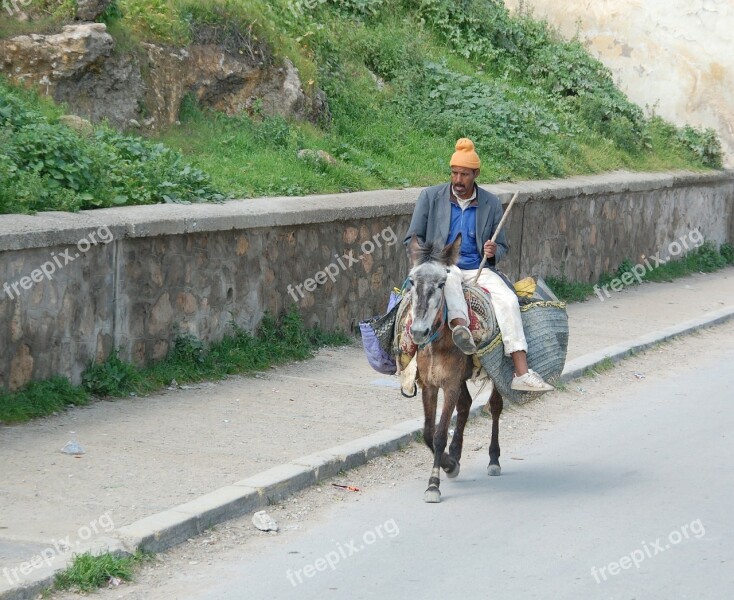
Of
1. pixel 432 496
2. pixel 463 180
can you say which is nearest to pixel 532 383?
pixel 432 496

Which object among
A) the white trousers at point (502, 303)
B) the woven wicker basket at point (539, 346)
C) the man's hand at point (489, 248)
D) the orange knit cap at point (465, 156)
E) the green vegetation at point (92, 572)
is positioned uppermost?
the orange knit cap at point (465, 156)

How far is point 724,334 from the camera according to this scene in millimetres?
15664

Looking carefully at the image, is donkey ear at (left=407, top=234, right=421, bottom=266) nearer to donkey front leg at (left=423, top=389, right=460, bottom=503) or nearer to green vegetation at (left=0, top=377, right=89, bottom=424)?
donkey front leg at (left=423, top=389, right=460, bottom=503)

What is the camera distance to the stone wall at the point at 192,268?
8.81 m

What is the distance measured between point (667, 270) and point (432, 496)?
13.6m

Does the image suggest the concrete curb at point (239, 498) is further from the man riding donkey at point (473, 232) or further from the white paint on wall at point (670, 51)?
the white paint on wall at point (670, 51)

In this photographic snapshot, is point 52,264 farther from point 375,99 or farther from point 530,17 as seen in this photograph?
point 530,17

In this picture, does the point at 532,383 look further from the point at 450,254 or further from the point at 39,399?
the point at 39,399

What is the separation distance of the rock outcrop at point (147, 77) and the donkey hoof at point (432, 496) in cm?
642

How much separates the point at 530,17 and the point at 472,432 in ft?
47.9

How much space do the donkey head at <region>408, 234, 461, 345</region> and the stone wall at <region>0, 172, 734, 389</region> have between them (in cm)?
302

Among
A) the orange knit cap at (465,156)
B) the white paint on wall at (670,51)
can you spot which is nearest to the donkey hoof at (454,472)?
the orange knit cap at (465,156)

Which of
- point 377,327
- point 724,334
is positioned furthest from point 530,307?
point 724,334

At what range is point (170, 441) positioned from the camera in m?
8.41
